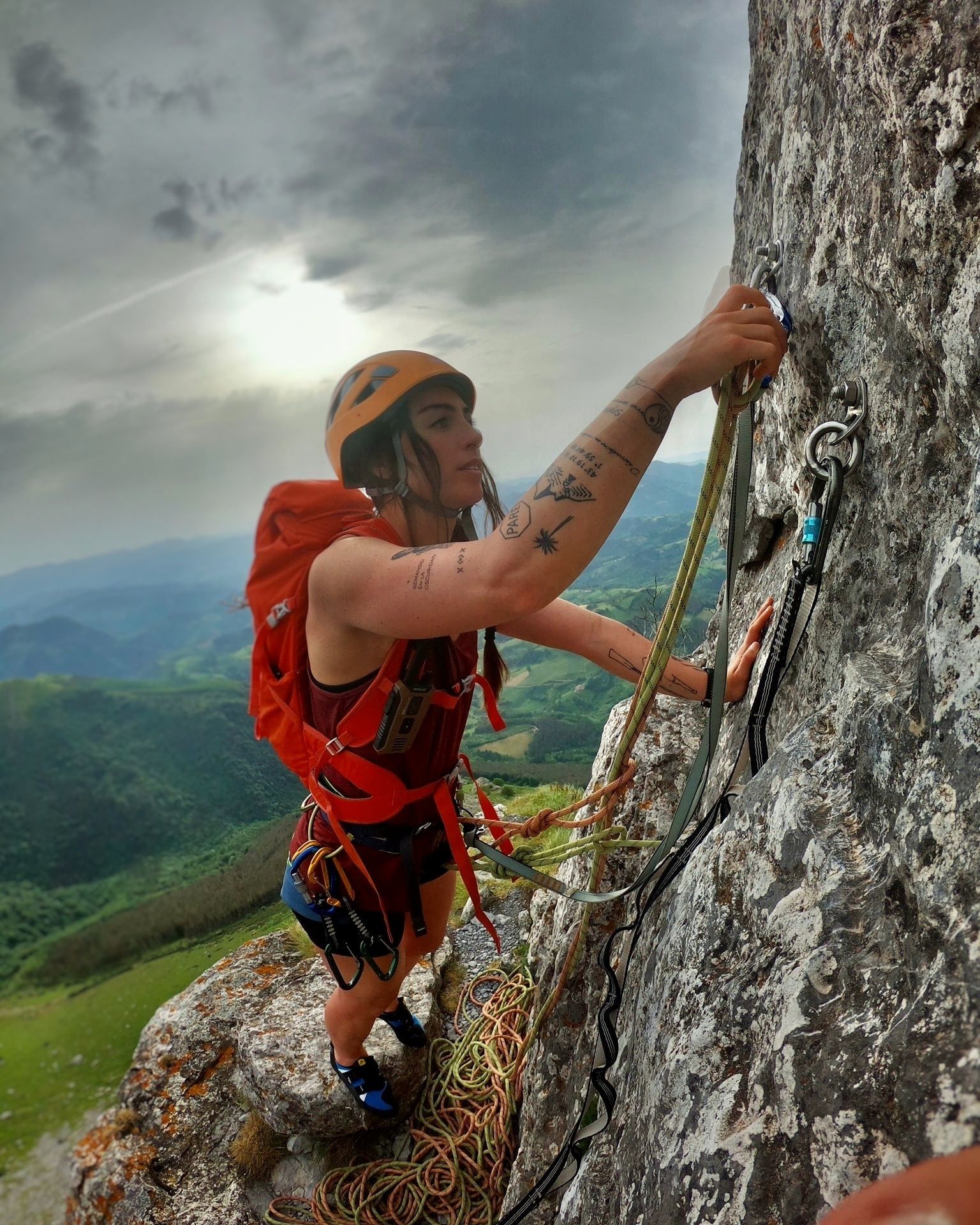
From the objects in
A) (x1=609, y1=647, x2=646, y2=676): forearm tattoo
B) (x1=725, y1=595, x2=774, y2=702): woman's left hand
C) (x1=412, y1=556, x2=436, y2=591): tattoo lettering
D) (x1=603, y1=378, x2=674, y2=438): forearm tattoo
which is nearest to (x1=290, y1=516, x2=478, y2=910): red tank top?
(x1=412, y1=556, x2=436, y2=591): tattoo lettering

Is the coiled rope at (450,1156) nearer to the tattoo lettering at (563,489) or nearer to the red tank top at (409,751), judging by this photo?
the red tank top at (409,751)

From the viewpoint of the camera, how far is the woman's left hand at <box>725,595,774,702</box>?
2189mm

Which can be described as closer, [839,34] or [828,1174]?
[828,1174]

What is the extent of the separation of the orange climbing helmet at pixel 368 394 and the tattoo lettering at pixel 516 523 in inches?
29.9

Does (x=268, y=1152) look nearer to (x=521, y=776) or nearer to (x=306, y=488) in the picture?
(x=521, y=776)

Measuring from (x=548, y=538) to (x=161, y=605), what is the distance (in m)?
26.5

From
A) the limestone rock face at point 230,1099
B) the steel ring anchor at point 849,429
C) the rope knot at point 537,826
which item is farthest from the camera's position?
the limestone rock face at point 230,1099

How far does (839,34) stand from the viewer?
1386 millimetres

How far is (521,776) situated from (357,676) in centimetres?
370

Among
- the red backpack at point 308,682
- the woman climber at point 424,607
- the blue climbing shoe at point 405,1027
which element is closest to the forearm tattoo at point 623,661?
the woman climber at point 424,607

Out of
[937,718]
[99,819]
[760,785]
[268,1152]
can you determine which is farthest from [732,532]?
[99,819]

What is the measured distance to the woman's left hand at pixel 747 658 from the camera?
7.18 feet

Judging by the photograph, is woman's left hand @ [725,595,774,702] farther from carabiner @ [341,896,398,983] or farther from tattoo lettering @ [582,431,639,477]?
carabiner @ [341,896,398,983]

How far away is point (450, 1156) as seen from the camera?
3.18 metres
